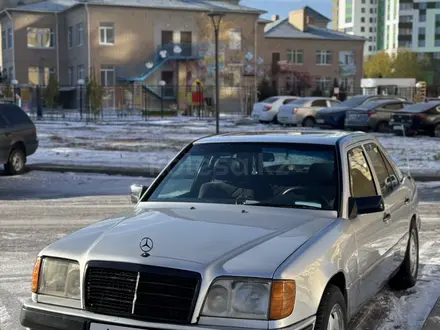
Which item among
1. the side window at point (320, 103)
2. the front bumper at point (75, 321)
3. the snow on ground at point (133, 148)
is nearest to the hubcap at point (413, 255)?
the front bumper at point (75, 321)

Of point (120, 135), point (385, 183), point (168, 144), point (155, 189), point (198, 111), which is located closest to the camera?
point (155, 189)

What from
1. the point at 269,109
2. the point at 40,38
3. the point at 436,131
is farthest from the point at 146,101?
the point at 436,131

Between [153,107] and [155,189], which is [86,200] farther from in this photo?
[153,107]

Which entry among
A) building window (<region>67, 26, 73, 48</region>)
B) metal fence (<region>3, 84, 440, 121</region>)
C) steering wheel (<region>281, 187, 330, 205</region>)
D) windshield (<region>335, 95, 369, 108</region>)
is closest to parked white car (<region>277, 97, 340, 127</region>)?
windshield (<region>335, 95, 369, 108</region>)

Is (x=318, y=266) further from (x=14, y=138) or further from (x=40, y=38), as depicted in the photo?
(x=40, y=38)

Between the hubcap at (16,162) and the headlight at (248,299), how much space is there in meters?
12.9

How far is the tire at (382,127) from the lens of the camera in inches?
1052

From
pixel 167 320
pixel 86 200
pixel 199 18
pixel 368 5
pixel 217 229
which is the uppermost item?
pixel 368 5

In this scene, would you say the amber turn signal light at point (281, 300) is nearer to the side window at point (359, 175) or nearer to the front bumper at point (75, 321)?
the front bumper at point (75, 321)

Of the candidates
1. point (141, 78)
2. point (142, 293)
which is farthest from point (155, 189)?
point (141, 78)

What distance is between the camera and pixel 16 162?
50.8ft

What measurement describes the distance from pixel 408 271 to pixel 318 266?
2717 mm

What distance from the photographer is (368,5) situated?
165 meters

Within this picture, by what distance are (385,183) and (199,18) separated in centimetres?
5120
